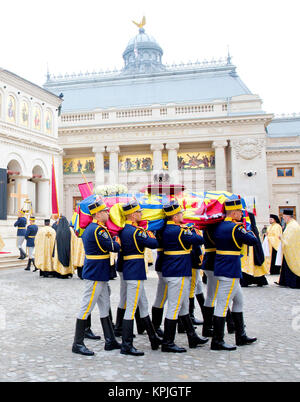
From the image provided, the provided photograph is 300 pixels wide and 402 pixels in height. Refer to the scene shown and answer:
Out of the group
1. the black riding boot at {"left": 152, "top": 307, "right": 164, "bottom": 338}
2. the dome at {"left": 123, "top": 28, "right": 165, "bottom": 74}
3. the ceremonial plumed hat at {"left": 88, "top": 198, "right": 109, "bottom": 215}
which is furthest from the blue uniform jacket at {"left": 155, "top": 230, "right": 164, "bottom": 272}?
the dome at {"left": 123, "top": 28, "right": 165, "bottom": 74}

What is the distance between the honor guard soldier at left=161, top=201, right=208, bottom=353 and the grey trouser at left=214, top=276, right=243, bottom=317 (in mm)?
396

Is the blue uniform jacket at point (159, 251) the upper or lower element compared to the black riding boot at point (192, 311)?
upper

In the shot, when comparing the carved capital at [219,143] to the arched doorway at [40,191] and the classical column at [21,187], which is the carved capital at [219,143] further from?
the classical column at [21,187]

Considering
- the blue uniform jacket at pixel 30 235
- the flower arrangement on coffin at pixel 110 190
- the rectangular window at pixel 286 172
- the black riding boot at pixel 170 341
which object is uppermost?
the rectangular window at pixel 286 172

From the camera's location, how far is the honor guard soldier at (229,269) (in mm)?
4523

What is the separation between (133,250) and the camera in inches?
180

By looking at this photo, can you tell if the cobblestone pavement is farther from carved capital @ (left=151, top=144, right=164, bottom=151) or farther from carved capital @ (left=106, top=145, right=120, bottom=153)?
carved capital @ (left=106, top=145, right=120, bottom=153)

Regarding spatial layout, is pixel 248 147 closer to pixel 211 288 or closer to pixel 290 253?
pixel 290 253

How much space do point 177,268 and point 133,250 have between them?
0.59 metres

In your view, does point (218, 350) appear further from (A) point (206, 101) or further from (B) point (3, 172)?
(A) point (206, 101)

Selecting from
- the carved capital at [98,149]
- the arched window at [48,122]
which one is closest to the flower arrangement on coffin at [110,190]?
the arched window at [48,122]

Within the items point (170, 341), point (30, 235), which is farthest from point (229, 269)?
point (30, 235)

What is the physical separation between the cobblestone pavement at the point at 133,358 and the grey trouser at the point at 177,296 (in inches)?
18.7
